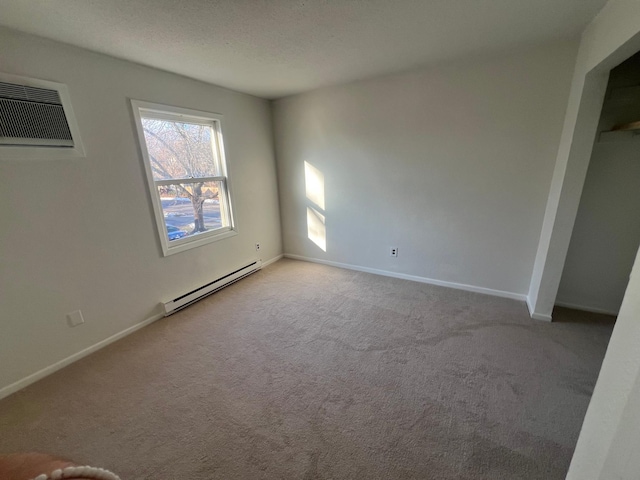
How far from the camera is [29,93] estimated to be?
1.76m

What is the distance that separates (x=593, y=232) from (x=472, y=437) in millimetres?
2307

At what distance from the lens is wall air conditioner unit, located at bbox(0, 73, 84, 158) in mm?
1685

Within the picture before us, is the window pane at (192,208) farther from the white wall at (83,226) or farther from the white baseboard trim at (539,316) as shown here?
the white baseboard trim at (539,316)

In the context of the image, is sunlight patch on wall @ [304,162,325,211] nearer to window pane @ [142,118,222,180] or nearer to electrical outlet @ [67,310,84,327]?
window pane @ [142,118,222,180]

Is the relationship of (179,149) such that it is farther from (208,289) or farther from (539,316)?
(539,316)

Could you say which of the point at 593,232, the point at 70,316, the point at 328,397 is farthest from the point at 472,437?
the point at 70,316

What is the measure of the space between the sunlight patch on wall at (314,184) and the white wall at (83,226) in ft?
4.77

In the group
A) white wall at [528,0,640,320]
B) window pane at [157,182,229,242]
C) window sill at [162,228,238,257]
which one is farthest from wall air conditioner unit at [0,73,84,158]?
white wall at [528,0,640,320]

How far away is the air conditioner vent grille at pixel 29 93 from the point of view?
5.47 feet

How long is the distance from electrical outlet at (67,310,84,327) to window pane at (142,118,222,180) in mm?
1354

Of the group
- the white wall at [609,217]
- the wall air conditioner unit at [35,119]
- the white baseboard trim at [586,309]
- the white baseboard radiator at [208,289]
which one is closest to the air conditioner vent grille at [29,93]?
the wall air conditioner unit at [35,119]

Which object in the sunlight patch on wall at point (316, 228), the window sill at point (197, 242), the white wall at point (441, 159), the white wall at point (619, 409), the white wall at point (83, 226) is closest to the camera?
the white wall at point (619, 409)

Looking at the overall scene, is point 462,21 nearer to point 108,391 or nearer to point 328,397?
point 328,397

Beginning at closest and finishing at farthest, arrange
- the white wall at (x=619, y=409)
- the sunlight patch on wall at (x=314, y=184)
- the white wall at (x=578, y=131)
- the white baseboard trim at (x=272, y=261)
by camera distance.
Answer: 1. the white wall at (x=619, y=409)
2. the white wall at (x=578, y=131)
3. the sunlight patch on wall at (x=314, y=184)
4. the white baseboard trim at (x=272, y=261)
